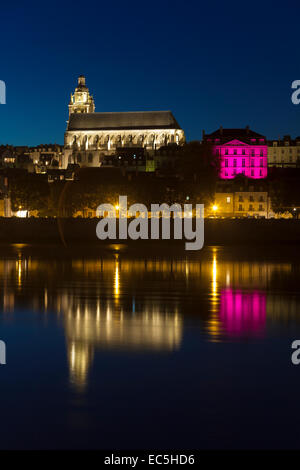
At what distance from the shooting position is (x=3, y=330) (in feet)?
70.0

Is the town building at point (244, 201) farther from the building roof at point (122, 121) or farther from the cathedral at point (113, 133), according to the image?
the building roof at point (122, 121)

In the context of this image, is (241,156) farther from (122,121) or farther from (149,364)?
(149,364)

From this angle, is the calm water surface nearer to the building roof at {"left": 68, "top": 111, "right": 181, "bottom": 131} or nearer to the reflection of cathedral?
the reflection of cathedral

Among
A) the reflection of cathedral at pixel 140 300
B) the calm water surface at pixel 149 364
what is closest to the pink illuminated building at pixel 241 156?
the reflection of cathedral at pixel 140 300

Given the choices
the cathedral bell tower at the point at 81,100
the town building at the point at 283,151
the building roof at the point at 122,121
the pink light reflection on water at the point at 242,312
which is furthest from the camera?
the cathedral bell tower at the point at 81,100

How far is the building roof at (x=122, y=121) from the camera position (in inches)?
7205

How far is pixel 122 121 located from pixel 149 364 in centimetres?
17246

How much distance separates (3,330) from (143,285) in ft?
38.4

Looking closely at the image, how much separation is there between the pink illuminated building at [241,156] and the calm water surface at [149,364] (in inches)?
3696

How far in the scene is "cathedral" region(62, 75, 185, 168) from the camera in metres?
177

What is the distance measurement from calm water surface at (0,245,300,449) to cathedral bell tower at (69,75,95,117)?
166326mm
